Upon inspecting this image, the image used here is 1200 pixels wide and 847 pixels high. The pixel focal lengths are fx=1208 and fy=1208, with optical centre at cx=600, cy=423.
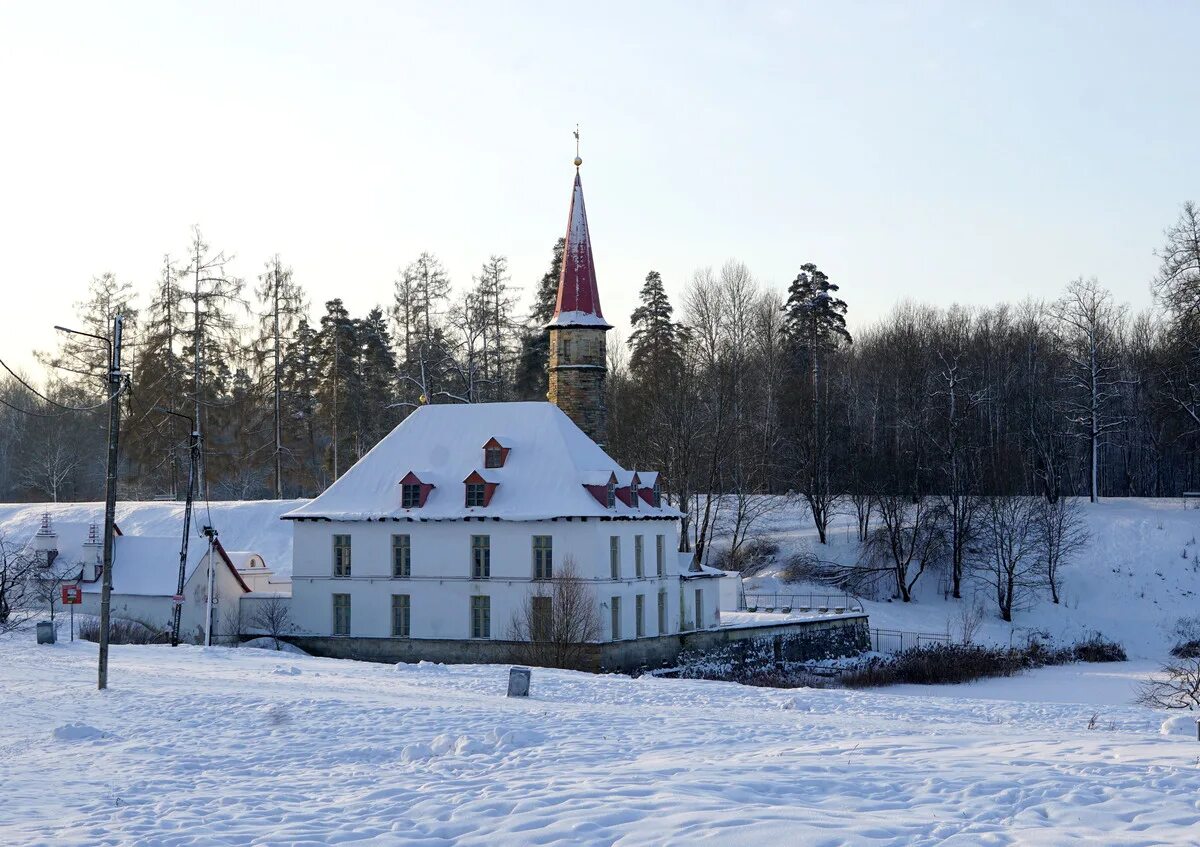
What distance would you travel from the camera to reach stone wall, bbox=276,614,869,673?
3697 cm

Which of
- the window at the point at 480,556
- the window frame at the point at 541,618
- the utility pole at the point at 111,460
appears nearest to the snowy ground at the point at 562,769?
the utility pole at the point at 111,460

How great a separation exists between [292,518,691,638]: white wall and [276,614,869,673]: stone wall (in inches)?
17.4

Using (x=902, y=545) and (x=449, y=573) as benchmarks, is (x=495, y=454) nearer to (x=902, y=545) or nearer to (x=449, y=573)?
(x=449, y=573)

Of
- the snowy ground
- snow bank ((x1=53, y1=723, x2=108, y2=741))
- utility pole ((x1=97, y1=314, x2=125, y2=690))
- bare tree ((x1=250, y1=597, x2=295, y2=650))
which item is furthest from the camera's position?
bare tree ((x1=250, y1=597, x2=295, y2=650))

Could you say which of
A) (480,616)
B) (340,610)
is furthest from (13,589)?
(480,616)

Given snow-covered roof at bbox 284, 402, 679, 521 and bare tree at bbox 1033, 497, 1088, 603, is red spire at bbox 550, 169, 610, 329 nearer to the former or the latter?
snow-covered roof at bbox 284, 402, 679, 521

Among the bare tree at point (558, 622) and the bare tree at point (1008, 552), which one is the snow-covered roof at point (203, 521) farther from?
the bare tree at point (1008, 552)

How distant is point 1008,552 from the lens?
5122 centimetres

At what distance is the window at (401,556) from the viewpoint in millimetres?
38812

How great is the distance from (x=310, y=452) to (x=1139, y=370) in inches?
1817

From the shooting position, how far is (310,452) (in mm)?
63344

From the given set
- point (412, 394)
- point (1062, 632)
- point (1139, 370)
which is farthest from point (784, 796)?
point (1139, 370)

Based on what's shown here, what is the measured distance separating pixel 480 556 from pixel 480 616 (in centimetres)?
187

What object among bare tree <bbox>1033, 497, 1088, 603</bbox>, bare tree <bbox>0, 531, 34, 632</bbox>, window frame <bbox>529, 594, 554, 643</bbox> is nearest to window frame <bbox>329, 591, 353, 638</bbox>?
window frame <bbox>529, 594, 554, 643</bbox>
